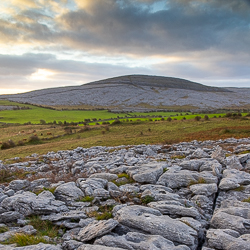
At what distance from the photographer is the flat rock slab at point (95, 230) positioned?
25.6ft

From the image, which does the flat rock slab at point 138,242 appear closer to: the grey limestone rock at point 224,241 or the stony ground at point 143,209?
the stony ground at point 143,209

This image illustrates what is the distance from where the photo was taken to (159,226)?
797 cm

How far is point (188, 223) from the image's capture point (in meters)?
8.45

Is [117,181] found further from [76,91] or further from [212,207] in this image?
[76,91]

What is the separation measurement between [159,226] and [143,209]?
1447mm

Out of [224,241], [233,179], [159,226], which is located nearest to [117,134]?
[233,179]

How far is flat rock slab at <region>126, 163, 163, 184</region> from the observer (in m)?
13.2

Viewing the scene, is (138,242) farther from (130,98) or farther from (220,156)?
(130,98)

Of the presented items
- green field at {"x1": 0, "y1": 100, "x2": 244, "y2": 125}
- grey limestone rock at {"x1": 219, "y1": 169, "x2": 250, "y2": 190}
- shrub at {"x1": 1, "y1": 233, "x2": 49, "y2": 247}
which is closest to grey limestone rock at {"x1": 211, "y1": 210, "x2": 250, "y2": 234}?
grey limestone rock at {"x1": 219, "y1": 169, "x2": 250, "y2": 190}

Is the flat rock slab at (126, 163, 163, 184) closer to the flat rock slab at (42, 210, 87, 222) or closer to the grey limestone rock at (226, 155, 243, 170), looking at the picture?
the flat rock slab at (42, 210, 87, 222)

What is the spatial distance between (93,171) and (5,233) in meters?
8.62

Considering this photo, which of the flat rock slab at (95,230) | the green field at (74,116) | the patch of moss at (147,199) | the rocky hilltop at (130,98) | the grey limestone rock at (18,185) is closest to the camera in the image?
the flat rock slab at (95,230)

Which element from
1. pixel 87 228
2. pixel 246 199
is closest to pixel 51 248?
pixel 87 228

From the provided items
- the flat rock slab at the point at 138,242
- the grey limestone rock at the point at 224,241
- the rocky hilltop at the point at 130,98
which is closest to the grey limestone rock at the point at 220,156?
the grey limestone rock at the point at 224,241
